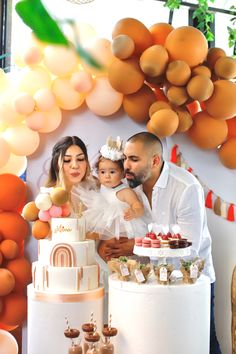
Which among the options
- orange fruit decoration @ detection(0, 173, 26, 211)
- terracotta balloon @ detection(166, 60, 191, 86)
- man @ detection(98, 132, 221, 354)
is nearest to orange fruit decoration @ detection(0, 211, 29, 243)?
orange fruit decoration @ detection(0, 173, 26, 211)

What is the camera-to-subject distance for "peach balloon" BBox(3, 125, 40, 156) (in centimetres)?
348

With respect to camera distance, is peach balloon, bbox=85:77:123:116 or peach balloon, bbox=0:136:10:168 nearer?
peach balloon, bbox=0:136:10:168

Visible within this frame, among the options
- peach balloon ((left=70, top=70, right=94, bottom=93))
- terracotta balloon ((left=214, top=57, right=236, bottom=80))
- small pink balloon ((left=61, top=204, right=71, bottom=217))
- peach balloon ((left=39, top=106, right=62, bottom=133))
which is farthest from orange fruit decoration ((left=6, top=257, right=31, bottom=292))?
terracotta balloon ((left=214, top=57, right=236, bottom=80))

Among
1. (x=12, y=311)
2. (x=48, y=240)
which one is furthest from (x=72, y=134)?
(x=12, y=311)

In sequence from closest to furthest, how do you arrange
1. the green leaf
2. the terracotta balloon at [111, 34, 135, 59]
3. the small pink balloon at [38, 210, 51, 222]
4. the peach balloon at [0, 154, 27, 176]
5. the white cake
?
the green leaf → the white cake → the terracotta balloon at [111, 34, 135, 59] → the small pink balloon at [38, 210, 51, 222] → the peach balloon at [0, 154, 27, 176]

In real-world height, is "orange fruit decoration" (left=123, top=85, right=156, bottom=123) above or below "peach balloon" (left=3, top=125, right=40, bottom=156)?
above

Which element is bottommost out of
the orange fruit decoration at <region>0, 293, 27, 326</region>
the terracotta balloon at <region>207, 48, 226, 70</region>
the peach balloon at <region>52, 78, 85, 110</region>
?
the orange fruit decoration at <region>0, 293, 27, 326</region>

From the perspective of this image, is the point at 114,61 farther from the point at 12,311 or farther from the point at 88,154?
the point at 12,311

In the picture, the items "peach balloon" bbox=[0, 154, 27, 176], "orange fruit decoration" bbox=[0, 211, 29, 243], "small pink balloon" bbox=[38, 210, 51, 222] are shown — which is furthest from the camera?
"peach balloon" bbox=[0, 154, 27, 176]

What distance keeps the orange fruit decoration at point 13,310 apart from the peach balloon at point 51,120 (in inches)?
48.1

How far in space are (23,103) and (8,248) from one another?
1007mm

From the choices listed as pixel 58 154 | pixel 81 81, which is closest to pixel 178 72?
pixel 81 81

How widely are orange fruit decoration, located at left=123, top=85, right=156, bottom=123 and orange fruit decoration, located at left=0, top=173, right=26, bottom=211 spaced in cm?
95

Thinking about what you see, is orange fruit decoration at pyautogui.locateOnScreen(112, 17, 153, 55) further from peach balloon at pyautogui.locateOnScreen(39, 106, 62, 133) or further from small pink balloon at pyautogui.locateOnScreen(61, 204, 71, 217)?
small pink balloon at pyautogui.locateOnScreen(61, 204, 71, 217)
